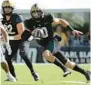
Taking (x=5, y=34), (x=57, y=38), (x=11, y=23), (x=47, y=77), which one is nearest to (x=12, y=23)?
(x=11, y=23)

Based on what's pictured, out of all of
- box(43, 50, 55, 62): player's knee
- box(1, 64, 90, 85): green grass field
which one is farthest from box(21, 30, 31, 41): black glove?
box(1, 64, 90, 85): green grass field

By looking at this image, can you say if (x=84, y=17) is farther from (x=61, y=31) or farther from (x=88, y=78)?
(x=88, y=78)

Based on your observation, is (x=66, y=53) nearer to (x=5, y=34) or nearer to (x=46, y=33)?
(x=46, y=33)

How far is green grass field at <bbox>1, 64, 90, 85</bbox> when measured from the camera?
7.34m

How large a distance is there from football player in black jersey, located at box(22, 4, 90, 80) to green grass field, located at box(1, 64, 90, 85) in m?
0.17

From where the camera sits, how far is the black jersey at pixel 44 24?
748 centimetres

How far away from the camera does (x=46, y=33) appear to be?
24.8ft

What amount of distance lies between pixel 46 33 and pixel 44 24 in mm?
143

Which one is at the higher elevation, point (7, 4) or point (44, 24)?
point (7, 4)

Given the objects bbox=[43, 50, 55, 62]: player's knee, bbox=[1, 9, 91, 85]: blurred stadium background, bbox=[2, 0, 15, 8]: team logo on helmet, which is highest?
bbox=[2, 0, 15, 8]: team logo on helmet

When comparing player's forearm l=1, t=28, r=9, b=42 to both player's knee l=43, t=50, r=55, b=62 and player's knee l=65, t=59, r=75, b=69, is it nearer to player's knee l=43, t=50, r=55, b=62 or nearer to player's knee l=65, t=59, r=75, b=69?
player's knee l=43, t=50, r=55, b=62

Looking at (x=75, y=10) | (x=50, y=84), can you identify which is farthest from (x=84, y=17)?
(x=50, y=84)

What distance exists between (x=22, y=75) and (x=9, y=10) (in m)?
1.08

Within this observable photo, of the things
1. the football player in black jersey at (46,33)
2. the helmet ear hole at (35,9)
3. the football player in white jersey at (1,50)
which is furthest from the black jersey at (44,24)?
the football player in white jersey at (1,50)
